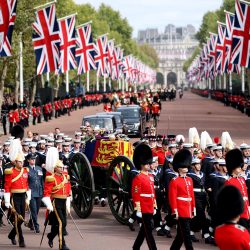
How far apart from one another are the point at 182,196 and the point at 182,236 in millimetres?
686

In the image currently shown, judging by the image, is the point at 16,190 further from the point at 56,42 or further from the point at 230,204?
the point at 56,42

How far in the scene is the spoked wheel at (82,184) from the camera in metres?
16.9

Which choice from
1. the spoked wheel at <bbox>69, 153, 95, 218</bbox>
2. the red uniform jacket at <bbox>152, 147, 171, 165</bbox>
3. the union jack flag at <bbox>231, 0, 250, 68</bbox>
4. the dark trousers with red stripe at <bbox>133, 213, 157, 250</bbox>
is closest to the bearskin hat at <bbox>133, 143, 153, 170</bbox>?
the dark trousers with red stripe at <bbox>133, 213, 157, 250</bbox>

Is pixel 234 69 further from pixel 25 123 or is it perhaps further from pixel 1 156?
pixel 1 156

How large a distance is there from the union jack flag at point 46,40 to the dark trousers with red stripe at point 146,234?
28.7 meters

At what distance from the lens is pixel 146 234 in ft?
41.3

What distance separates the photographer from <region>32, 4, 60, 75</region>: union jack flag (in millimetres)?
41406

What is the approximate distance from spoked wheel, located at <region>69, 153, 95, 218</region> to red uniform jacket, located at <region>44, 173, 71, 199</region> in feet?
8.04

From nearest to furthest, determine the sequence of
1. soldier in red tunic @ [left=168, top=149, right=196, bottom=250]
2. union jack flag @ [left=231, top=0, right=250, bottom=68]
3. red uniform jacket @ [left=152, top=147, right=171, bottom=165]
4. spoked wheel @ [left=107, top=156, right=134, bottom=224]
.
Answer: soldier in red tunic @ [left=168, top=149, right=196, bottom=250] → spoked wheel @ [left=107, top=156, right=134, bottom=224] → red uniform jacket @ [left=152, top=147, right=171, bottom=165] → union jack flag @ [left=231, top=0, right=250, bottom=68]

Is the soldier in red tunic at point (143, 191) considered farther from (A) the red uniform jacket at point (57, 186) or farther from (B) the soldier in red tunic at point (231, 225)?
(B) the soldier in red tunic at point (231, 225)

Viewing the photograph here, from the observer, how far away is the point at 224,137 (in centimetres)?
1867

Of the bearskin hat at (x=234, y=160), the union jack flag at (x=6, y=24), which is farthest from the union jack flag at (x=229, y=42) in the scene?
the bearskin hat at (x=234, y=160)

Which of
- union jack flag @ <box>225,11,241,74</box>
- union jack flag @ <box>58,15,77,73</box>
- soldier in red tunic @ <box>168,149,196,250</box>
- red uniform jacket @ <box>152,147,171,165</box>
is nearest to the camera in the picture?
soldier in red tunic @ <box>168,149,196,250</box>

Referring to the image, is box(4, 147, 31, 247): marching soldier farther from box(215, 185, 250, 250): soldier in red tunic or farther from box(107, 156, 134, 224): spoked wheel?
box(215, 185, 250, 250): soldier in red tunic
